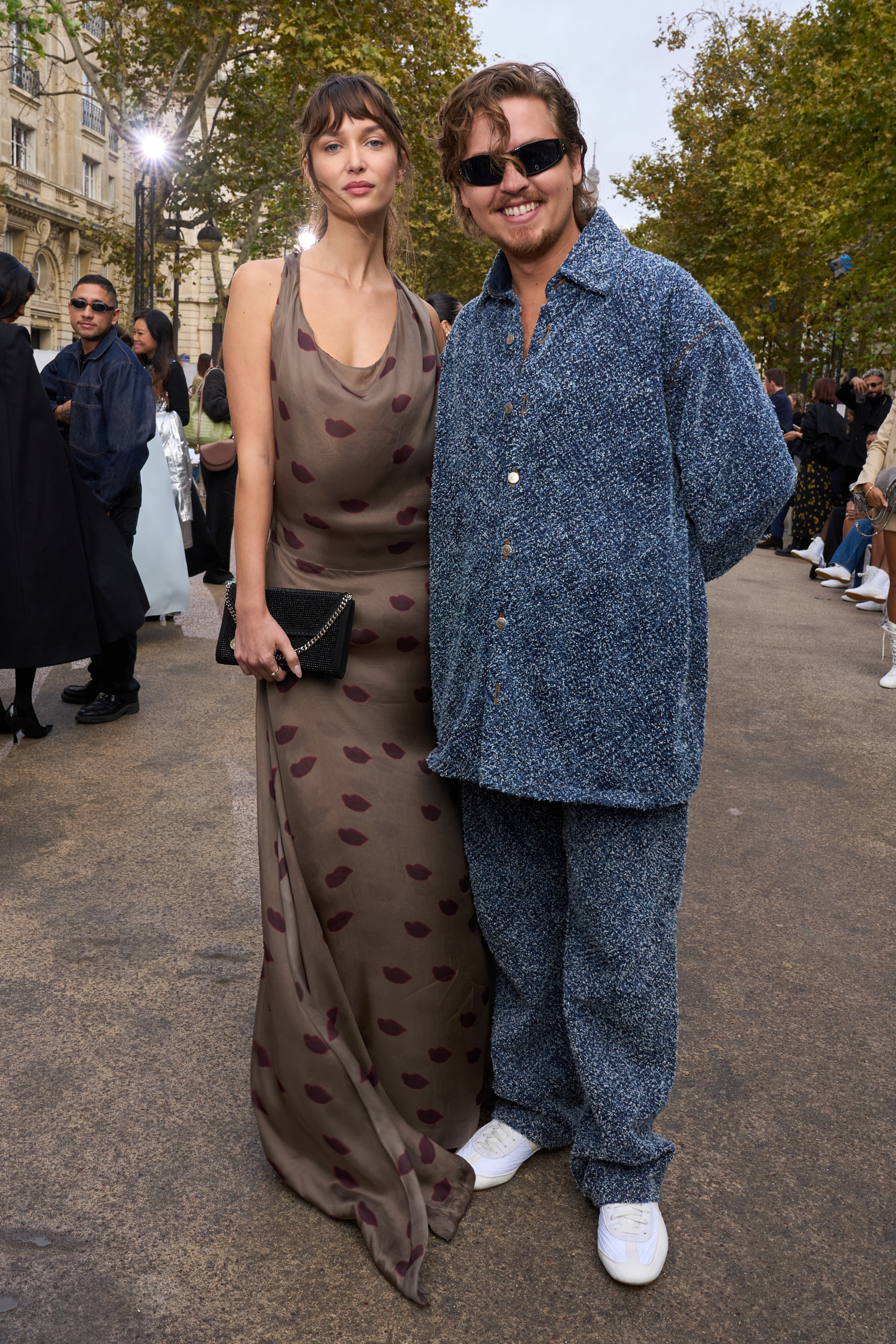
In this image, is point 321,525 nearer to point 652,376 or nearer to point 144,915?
point 652,376

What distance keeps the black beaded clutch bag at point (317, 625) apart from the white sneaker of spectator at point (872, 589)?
9720 millimetres

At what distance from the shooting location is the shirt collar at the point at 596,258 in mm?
2072

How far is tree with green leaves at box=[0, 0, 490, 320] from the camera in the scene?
19.0 metres

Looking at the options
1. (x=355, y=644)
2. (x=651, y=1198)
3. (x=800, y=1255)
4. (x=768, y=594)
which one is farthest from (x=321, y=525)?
(x=768, y=594)

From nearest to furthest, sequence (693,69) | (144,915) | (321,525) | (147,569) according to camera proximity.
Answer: (321,525) → (144,915) → (147,569) → (693,69)

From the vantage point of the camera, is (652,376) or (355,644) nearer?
(652,376)

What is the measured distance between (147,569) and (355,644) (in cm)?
536

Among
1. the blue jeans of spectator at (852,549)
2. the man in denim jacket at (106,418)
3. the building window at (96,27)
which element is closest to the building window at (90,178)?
the building window at (96,27)

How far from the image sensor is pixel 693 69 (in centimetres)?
3155

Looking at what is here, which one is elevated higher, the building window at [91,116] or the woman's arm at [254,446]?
the building window at [91,116]

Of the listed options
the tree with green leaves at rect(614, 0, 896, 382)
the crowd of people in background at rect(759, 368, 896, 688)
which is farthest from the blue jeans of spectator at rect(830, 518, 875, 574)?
the tree with green leaves at rect(614, 0, 896, 382)

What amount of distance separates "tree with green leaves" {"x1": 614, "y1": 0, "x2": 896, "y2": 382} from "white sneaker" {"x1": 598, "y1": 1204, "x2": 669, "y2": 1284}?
15599 millimetres

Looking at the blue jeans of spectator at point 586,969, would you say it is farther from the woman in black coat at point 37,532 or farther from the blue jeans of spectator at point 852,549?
the blue jeans of spectator at point 852,549

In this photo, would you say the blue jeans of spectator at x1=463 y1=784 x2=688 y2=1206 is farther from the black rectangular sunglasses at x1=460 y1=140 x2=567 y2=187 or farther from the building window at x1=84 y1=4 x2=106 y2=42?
the building window at x1=84 y1=4 x2=106 y2=42
